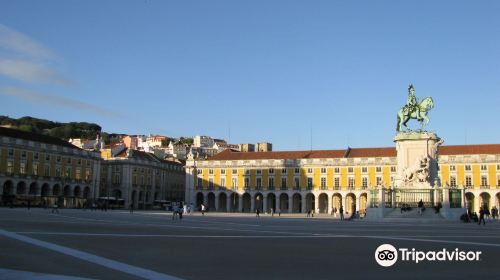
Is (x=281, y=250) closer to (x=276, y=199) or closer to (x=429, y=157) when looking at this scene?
(x=429, y=157)

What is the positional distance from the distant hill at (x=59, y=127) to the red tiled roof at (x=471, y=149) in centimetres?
11189

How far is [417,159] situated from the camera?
126 ft

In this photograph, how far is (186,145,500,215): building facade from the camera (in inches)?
3241

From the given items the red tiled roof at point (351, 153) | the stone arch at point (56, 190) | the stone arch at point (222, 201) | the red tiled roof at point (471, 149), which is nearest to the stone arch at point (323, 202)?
the red tiled roof at point (351, 153)

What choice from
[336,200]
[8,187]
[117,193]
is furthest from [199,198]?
[8,187]

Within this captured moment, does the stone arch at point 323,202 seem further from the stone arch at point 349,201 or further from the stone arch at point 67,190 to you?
the stone arch at point 67,190

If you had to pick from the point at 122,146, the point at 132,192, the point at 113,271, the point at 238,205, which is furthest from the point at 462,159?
the point at 113,271

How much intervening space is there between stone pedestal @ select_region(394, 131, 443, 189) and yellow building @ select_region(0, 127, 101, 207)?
49.5 m

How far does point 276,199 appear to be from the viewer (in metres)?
94.1

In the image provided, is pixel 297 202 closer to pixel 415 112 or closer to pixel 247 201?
pixel 247 201

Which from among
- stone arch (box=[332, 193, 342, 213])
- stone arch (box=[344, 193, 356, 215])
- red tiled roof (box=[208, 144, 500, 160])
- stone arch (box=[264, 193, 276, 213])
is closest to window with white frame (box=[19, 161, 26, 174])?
red tiled roof (box=[208, 144, 500, 160])

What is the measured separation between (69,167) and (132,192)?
48.3 ft

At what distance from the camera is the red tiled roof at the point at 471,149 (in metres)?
Result: 83.9

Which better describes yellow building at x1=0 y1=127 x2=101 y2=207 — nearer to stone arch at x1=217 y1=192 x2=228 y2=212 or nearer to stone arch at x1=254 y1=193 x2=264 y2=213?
stone arch at x1=217 y1=192 x2=228 y2=212
